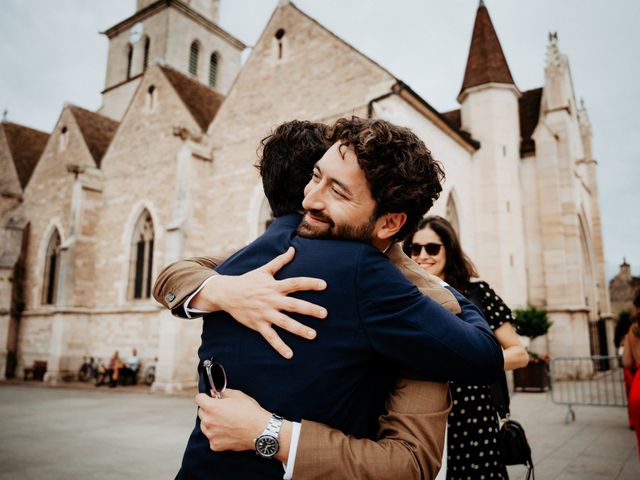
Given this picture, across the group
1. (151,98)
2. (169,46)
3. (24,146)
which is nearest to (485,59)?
(151,98)

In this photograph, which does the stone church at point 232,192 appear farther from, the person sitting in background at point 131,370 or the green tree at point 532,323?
the green tree at point 532,323

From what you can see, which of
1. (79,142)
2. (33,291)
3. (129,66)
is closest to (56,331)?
(33,291)

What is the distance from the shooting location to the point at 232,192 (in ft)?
46.5

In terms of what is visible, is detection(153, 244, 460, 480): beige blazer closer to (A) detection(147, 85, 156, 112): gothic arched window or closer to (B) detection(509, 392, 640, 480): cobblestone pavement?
(B) detection(509, 392, 640, 480): cobblestone pavement

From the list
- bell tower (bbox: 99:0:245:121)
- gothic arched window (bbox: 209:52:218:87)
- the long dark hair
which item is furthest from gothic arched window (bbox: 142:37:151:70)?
the long dark hair

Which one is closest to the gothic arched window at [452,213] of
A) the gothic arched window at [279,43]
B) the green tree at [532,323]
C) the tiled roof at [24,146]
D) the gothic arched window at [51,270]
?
the green tree at [532,323]

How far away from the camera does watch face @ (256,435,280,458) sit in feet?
3.77

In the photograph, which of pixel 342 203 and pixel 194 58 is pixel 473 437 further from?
pixel 194 58

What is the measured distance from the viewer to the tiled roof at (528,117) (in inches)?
702

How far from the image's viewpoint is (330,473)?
3.68 ft

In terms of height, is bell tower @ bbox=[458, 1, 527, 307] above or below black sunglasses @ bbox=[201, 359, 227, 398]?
above

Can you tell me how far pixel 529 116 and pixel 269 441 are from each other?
21405 mm

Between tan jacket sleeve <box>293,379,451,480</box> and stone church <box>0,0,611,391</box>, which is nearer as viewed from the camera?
tan jacket sleeve <box>293,379,451,480</box>

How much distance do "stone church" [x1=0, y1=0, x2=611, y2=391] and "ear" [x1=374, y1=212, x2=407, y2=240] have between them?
10265 mm
